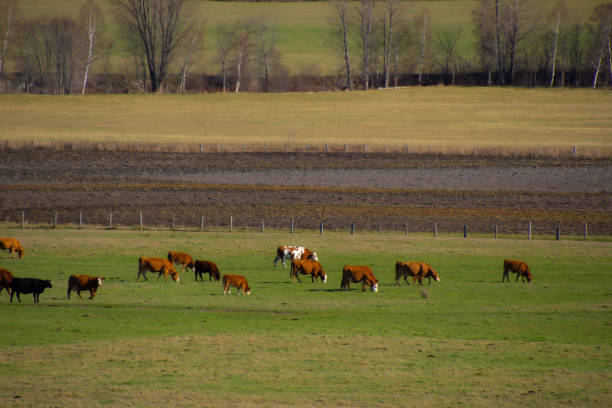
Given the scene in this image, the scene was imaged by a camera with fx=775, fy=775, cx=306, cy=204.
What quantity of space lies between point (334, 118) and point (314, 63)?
33655mm

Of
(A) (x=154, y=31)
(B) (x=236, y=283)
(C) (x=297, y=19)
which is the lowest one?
(B) (x=236, y=283)

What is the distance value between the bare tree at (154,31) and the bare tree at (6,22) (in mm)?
15888

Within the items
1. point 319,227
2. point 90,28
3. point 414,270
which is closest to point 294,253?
point 414,270

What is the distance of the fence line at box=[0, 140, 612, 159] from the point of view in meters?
72.6

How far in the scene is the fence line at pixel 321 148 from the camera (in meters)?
72.6

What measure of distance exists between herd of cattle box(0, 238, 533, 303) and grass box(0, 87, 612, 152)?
46423 millimetres

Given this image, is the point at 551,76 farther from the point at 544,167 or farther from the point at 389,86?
the point at 544,167

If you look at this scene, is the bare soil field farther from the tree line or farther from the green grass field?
the tree line

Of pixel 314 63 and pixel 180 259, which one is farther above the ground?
pixel 314 63

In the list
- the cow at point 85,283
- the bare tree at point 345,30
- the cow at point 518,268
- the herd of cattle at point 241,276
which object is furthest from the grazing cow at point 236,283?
the bare tree at point 345,30

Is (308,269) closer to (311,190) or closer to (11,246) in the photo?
(11,246)

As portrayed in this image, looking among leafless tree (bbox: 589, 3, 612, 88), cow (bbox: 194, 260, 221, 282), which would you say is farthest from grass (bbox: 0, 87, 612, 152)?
cow (bbox: 194, 260, 221, 282)

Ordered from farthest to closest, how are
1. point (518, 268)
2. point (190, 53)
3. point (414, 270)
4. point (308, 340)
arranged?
point (190, 53) → point (518, 268) → point (414, 270) → point (308, 340)

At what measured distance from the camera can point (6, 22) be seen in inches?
4670
